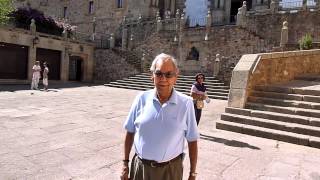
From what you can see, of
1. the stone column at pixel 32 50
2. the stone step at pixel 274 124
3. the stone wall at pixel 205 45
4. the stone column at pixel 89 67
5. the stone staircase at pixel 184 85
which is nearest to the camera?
the stone step at pixel 274 124

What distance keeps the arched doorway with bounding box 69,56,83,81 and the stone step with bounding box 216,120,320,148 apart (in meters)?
21.0

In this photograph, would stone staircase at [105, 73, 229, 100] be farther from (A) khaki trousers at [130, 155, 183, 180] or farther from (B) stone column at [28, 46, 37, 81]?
(A) khaki trousers at [130, 155, 183, 180]

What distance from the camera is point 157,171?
8.57 feet

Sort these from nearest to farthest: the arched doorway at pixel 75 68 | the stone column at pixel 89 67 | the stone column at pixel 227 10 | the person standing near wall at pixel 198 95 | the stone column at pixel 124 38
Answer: the person standing near wall at pixel 198 95, the stone column at pixel 89 67, the stone column at pixel 227 10, the arched doorway at pixel 75 68, the stone column at pixel 124 38

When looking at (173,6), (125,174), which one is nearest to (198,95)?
(125,174)

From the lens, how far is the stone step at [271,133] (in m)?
6.74

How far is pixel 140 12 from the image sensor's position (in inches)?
1225

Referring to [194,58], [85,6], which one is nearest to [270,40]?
[194,58]

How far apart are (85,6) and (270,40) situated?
73.1ft

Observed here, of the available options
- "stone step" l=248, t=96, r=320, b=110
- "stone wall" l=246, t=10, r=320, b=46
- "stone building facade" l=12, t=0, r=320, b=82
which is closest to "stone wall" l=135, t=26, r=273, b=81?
"stone building facade" l=12, t=0, r=320, b=82

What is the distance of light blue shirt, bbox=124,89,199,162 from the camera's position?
2.62 m

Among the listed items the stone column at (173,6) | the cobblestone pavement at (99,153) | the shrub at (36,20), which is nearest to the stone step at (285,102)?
the cobblestone pavement at (99,153)

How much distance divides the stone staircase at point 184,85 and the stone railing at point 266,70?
176 inches

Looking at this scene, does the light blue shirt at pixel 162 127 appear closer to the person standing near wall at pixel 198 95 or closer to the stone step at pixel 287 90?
the person standing near wall at pixel 198 95
